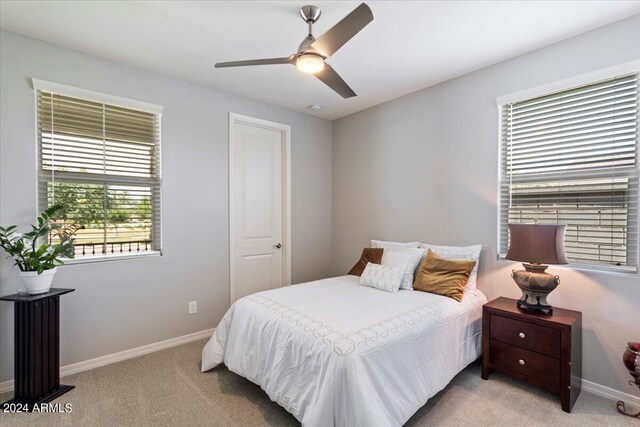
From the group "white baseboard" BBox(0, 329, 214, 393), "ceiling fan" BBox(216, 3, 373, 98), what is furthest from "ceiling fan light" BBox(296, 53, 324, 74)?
"white baseboard" BBox(0, 329, 214, 393)

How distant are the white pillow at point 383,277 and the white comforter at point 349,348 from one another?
97 millimetres

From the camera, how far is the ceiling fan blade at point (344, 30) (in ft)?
4.81

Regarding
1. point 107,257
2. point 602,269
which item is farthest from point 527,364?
point 107,257

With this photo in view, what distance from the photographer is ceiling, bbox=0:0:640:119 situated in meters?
1.99

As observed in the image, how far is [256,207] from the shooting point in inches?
145

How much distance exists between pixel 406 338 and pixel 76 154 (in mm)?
2944

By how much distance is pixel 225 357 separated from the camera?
238cm

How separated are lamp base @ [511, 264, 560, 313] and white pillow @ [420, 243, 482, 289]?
0.39 metres

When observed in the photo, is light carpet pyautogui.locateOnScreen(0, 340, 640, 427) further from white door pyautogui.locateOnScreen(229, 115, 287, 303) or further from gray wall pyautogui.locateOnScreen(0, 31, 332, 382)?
white door pyautogui.locateOnScreen(229, 115, 287, 303)

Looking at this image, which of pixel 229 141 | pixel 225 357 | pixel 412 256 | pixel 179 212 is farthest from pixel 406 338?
pixel 229 141

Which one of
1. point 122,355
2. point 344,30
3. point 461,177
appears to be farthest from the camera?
point 461,177

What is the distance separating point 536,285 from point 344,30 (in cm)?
217

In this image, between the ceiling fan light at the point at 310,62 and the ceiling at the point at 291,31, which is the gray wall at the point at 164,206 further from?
the ceiling fan light at the point at 310,62

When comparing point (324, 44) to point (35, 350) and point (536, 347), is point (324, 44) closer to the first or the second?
point (536, 347)
